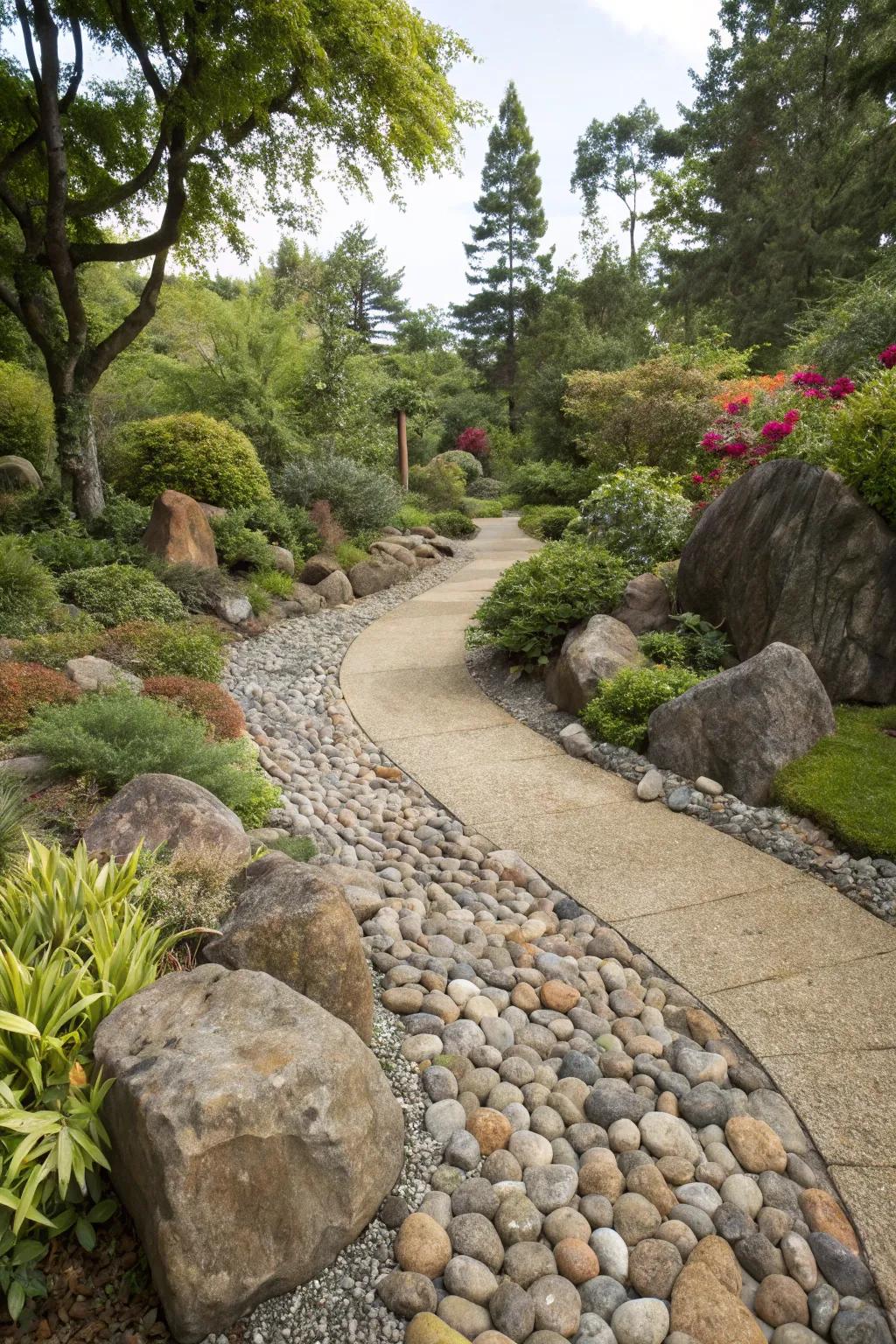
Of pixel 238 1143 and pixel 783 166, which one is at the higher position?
pixel 783 166

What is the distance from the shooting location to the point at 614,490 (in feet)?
27.0

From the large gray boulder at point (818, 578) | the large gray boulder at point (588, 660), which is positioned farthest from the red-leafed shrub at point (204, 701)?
the large gray boulder at point (818, 578)

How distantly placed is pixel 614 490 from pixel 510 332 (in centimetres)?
3013

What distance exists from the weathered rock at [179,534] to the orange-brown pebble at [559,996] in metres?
6.38

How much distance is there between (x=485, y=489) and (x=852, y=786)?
20.7 m

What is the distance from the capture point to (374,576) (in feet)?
34.9

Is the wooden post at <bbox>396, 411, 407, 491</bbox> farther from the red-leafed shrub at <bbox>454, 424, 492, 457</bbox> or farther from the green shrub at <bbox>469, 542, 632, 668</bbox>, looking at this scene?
the green shrub at <bbox>469, 542, 632, 668</bbox>

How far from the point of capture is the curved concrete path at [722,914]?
2234 mm

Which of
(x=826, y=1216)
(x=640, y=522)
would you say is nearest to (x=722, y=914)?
(x=826, y=1216)

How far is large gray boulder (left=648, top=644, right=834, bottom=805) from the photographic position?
4250mm

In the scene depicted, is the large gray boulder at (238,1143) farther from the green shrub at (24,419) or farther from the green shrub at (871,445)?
the green shrub at (24,419)

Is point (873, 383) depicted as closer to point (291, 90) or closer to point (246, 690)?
point (246, 690)

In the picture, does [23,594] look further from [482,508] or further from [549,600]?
[482,508]

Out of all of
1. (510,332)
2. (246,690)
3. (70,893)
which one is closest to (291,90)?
(246,690)
